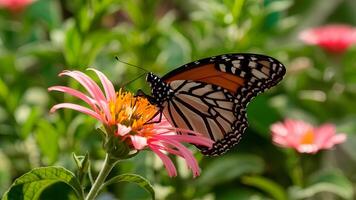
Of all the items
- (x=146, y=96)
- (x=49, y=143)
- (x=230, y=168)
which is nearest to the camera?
(x=146, y=96)

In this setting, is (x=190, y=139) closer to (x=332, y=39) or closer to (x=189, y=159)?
(x=189, y=159)

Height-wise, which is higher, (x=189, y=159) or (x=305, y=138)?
(x=189, y=159)

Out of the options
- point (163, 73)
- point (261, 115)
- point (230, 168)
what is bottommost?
point (230, 168)

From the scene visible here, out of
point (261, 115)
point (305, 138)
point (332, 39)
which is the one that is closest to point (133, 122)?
point (305, 138)

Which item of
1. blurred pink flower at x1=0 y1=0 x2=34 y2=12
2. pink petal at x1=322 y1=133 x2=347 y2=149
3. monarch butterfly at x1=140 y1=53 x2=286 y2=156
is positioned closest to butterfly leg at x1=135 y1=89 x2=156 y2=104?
monarch butterfly at x1=140 y1=53 x2=286 y2=156

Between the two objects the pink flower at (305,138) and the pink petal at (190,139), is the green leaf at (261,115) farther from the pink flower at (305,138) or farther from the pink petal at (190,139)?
the pink petal at (190,139)

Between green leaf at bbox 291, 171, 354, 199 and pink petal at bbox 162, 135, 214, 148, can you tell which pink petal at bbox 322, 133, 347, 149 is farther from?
pink petal at bbox 162, 135, 214, 148
